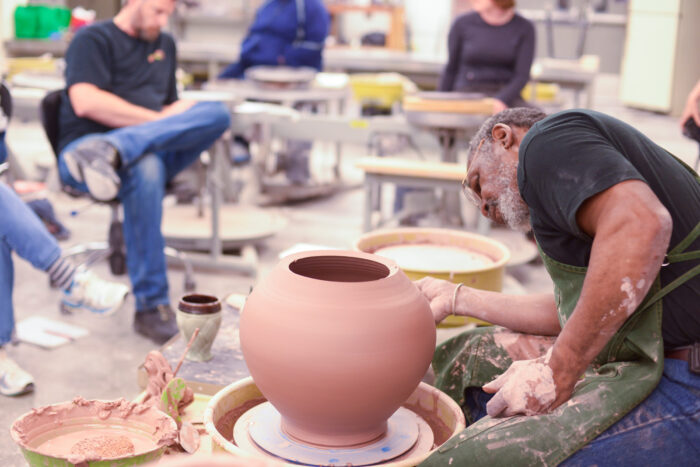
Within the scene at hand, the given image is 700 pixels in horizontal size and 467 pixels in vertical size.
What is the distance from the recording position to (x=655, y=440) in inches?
55.4

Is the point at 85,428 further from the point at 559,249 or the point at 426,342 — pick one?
the point at 559,249

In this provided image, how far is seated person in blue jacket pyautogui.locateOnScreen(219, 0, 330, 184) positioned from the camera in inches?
220

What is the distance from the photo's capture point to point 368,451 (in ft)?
5.09

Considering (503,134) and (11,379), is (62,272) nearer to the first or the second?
(11,379)

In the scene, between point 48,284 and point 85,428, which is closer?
point 85,428

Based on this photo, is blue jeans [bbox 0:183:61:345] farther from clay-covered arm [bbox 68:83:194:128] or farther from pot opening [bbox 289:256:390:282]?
pot opening [bbox 289:256:390:282]

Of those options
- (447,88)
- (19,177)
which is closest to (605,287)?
(447,88)

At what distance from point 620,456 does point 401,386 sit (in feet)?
1.37

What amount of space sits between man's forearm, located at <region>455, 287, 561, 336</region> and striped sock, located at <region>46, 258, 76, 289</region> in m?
1.43

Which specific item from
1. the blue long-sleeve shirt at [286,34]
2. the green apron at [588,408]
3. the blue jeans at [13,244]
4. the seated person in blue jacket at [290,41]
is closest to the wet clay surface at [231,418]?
the green apron at [588,408]

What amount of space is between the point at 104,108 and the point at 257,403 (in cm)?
188

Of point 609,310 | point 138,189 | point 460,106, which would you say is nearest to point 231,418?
point 609,310

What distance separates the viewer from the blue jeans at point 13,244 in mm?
2457

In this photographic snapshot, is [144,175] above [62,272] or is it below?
above
